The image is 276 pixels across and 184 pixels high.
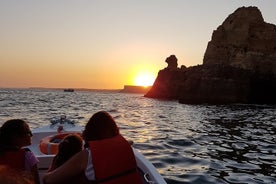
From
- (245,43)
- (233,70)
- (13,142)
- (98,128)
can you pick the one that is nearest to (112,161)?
(98,128)

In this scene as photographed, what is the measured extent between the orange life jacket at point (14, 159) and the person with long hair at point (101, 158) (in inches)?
19.8

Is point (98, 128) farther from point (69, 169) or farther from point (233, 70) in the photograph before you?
point (233, 70)

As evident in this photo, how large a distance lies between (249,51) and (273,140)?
63.4 metres

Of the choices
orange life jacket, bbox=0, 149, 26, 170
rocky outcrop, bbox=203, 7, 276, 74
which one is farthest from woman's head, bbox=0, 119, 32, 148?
rocky outcrop, bbox=203, 7, 276, 74

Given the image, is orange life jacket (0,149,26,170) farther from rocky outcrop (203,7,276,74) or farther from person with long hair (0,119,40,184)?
rocky outcrop (203,7,276,74)

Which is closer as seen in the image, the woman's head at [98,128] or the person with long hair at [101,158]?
the person with long hair at [101,158]

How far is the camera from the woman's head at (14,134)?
4.38m

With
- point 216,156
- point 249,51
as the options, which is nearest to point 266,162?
point 216,156

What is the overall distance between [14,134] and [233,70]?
66349 millimetres

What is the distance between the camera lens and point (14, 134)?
4.39m

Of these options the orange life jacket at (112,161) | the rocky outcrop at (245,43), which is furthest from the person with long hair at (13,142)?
the rocky outcrop at (245,43)

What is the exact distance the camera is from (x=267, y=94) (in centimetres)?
6600

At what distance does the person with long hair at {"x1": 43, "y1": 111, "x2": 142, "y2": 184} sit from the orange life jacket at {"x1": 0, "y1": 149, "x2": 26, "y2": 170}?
1.65 feet

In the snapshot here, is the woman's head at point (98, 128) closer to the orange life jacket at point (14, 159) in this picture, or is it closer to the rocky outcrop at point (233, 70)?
the orange life jacket at point (14, 159)
